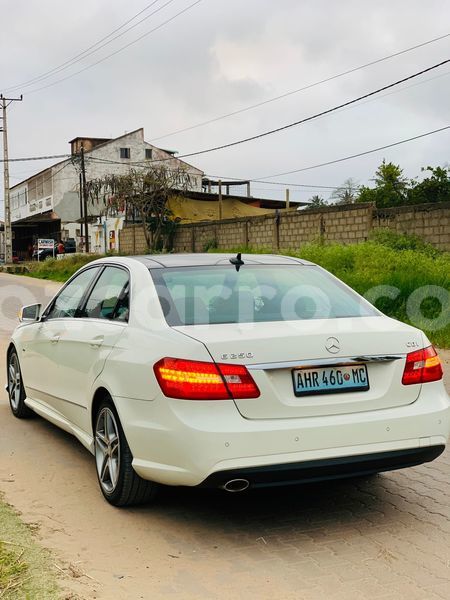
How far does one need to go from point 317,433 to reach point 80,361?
6.16ft

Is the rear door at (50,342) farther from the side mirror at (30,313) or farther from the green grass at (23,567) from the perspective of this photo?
the green grass at (23,567)

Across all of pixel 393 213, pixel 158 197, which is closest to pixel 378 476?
pixel 393 213

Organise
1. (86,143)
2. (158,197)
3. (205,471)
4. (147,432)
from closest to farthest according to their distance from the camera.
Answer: (205,471)
(147,432)
(158,197)
(86,143)

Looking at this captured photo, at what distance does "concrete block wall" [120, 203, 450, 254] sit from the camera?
60.7 ft

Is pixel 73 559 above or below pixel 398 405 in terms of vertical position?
below

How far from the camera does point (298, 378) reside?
3887mm

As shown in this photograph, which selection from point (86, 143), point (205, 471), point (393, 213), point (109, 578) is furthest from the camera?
point (86, 143)

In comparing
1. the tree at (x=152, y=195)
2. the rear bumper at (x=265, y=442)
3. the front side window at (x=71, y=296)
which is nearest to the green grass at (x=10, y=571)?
the rear bumper at (x=265, y=442)

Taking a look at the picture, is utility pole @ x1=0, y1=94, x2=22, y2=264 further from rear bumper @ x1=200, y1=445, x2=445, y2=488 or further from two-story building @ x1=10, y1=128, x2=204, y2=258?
rear bumper @ x1=200, y1=445, x2=445, y2=488

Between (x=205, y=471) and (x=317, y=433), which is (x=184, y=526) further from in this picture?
(x=317, y=433)

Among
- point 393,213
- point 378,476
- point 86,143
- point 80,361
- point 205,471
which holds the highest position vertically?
point 86,143

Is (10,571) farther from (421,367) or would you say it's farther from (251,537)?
(421,367)

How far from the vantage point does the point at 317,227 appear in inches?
921

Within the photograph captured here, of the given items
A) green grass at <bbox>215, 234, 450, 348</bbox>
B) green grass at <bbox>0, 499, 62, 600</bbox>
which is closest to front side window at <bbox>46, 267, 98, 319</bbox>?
green grass at <bbox>0, 499, 62, 600</bbox>
